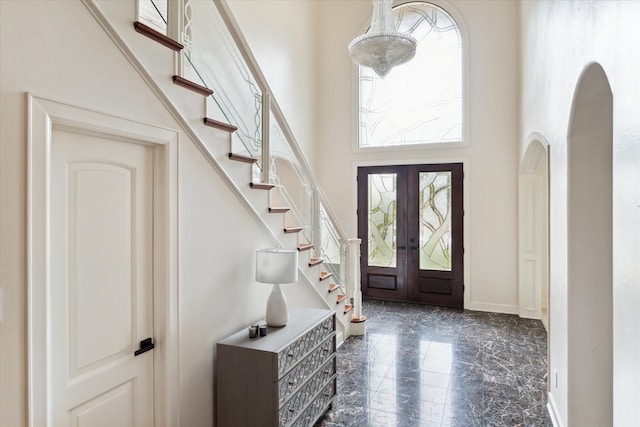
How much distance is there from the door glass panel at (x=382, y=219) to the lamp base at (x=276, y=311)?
4233mm

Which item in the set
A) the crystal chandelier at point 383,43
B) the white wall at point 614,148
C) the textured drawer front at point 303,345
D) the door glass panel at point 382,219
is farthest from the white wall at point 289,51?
the textured drawer front at point 303,345

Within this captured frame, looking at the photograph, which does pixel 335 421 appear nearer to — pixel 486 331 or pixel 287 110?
pixel 486 331

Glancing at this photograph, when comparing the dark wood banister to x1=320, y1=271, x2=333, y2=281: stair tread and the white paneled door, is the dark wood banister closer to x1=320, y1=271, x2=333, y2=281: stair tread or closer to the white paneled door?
the white paneled door

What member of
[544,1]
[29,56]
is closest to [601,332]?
[544,1]

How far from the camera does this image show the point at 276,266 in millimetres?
2873

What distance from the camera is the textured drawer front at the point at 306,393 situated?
8.45 ft

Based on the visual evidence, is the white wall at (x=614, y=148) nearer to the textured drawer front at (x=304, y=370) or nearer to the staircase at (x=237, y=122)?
the textured drawer front at (x=304, y=370)

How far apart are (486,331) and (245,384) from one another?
12.8 feet

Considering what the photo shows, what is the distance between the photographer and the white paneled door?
1.80 metres

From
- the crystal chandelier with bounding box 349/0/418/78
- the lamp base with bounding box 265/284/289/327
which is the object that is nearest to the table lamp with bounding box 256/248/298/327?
the lamp base with bounding box 265/284/289/327

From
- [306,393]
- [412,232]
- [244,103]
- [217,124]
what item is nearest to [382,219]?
[412,232]

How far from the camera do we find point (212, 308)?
2.68 meters

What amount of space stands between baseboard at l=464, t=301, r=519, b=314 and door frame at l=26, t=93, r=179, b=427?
206 inches

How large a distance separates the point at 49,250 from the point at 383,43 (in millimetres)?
3812
